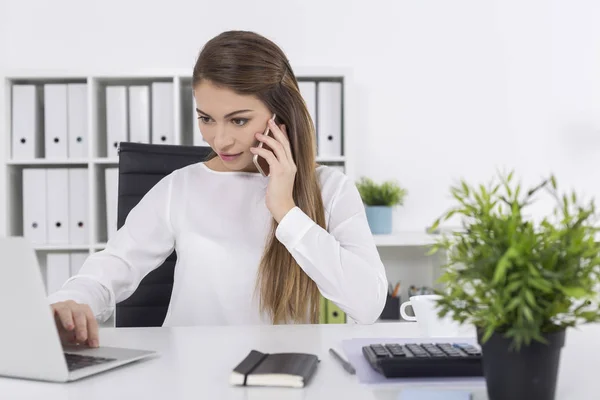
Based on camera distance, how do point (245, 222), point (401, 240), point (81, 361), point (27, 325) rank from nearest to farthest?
point (27, 325)
point (81, 361)
point (245, 222)
point (401, 240)

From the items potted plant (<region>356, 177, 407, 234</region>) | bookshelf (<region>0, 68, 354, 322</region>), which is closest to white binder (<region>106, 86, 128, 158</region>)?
bookshelf (<region>0, 68, 354, 322</region>)

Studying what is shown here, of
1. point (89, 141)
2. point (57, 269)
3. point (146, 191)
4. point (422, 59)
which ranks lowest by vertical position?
point (57, 269)

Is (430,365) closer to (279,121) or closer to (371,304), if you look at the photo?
(371,304)

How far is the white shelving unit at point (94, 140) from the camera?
260 cm

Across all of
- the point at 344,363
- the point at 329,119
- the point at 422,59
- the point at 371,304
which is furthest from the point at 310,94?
the point at 344,363

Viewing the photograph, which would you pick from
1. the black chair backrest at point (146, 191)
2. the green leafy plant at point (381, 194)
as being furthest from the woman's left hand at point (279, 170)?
the green leafy plant at point (381, 194)

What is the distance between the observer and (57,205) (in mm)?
2633

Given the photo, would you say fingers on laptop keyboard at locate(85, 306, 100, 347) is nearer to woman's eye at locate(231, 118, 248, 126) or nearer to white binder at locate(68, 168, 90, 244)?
woman's eye at locate(231, 118, 248, 126)

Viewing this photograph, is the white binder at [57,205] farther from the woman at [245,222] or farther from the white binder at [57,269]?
the woman at [245,222]

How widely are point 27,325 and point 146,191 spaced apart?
0.95 meters

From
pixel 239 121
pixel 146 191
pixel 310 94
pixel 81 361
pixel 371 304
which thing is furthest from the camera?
pixel 310 94

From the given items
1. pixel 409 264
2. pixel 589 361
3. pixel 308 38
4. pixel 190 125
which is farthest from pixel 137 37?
pixel 589 361

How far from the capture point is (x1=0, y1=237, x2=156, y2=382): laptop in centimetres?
71

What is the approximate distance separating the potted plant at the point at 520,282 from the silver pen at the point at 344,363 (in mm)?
200
